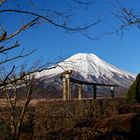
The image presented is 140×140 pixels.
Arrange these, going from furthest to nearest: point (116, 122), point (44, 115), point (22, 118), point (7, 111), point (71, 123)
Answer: point (7, 111) → point (22, 118) → point (44, 115) → point (71, 123) → point (116, 122)

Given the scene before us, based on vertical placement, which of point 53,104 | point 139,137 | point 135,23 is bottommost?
point 139,137

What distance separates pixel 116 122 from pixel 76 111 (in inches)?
138

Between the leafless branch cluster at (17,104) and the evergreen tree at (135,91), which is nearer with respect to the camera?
the evergreen tree at (135,91)

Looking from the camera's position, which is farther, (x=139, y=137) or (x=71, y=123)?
(x=71, y=123)

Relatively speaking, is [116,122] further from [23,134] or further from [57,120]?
[23,134]

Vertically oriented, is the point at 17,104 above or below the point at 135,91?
below

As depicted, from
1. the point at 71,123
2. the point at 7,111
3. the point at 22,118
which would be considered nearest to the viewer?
the point at 71,123

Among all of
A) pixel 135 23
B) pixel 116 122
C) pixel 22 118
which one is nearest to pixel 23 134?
pixel 22 118

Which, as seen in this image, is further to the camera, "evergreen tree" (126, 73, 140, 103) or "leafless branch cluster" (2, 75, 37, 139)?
"leafless branch cluster" (2, 75, 37, 139)

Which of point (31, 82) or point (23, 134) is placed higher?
point (31, 82)

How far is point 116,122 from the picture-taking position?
35.7 ft

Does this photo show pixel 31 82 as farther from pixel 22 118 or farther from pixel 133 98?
pixel 133 98

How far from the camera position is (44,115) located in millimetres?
14203

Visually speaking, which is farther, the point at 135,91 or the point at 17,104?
the point at 17,104
